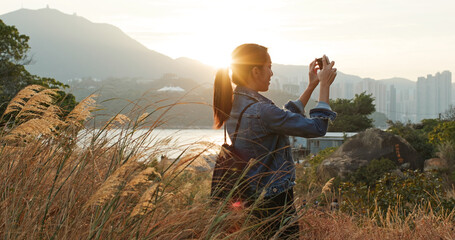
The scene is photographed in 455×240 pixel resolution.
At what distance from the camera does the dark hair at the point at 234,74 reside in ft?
9.00

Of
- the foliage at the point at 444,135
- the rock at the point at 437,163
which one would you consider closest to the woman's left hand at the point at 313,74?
the rock at the point at 437,163

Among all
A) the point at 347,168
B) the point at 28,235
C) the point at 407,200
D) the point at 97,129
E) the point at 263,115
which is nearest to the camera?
the point at 28,235

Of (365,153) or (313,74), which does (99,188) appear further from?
(365,153)

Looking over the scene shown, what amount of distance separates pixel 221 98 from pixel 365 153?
10487 mm

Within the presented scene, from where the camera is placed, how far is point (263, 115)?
257cm

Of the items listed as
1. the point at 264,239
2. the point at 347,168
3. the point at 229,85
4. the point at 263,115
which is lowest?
the point at 347,168

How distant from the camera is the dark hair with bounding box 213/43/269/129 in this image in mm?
2744

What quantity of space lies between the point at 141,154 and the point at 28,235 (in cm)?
101

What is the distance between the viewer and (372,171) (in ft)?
37.9

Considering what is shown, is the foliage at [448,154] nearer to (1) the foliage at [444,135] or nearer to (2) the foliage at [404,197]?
(1) the foliage at [444,135]

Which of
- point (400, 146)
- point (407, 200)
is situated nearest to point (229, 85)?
point (407, 200)

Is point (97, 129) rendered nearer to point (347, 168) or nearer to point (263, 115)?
point (263, 115)

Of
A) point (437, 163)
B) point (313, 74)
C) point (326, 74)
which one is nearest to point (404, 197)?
point (313, 74)

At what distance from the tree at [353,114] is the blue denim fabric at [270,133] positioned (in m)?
30.2
